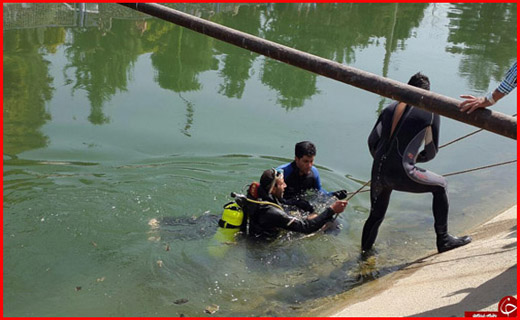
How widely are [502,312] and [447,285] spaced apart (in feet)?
2.44

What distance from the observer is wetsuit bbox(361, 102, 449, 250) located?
17.7 ft

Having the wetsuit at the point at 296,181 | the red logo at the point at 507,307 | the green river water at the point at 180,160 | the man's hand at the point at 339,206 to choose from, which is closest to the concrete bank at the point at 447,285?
the red logo at the point at 507,307

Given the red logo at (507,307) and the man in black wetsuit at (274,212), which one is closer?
the red logo at (507,307)

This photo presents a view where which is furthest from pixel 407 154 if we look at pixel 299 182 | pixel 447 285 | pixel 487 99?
pixel 299 182

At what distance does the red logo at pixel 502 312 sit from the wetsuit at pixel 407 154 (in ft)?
5.49

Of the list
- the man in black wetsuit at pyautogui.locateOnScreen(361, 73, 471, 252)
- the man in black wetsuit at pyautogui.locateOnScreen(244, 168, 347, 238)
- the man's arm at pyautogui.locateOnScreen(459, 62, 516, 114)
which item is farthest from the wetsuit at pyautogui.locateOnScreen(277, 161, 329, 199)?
the man's arm at pyautogui.locateOnScreen(459, 62, 516, 114)

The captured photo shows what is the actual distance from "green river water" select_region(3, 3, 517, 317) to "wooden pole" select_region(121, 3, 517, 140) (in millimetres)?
2096

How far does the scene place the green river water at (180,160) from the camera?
5.67 metres

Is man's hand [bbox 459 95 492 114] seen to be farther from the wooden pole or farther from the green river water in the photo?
the green river water

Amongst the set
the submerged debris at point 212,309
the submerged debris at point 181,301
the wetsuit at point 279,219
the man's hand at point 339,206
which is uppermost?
the man's hand at point 339,206

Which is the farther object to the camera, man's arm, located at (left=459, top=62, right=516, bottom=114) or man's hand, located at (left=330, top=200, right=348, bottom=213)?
man's hand, located at (left=330, top=200, right=348, bottom=213)

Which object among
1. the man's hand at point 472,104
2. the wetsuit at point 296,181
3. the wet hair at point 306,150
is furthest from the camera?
the wetsuit at point 296,181

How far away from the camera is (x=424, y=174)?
557 cm

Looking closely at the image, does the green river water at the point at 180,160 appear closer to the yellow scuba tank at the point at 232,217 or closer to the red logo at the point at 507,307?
the yellow scuba tank at the point at 232,217
